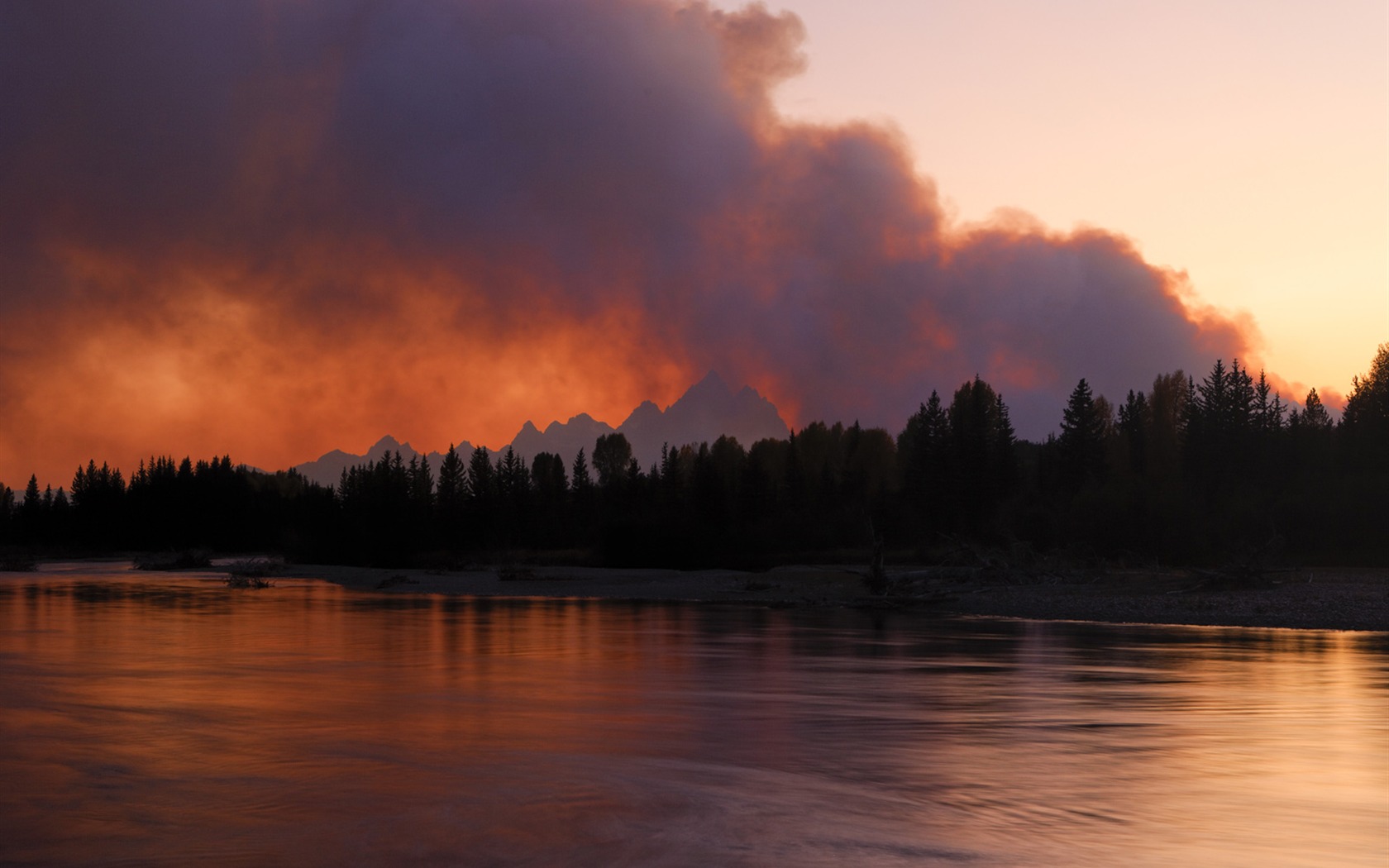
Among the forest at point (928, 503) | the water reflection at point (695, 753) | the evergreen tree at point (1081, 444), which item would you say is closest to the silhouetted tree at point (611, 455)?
the forest at point (928, 503)

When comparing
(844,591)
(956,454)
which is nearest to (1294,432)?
(956,454)

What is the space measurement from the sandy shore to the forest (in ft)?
10.1

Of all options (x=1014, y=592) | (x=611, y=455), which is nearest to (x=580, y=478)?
(x=611, y=455)

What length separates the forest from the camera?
85.9m

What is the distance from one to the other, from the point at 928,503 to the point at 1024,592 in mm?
66654

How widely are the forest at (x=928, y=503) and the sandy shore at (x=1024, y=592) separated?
3.09 metres

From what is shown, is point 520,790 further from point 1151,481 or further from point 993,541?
point 1151,481

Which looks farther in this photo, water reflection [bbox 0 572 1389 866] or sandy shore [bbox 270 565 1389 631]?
sandy shore [bbox 270 565 1389 631]

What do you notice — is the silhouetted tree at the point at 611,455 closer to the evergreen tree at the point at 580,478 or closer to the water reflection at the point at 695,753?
the evergreen tree at the point at 580,478

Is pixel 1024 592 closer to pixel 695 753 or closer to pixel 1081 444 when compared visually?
pixel 695 753

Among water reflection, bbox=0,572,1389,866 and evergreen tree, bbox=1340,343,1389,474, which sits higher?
evergreen tree, bbox=1340,343,1389,474

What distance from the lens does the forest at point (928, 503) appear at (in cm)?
8594

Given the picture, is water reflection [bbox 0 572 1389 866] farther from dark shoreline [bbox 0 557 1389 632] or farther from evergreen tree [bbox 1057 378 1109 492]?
evergreen tree [bbox 1057 378 1109 492]

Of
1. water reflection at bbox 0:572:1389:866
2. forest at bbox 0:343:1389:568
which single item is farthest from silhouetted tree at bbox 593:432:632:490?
water reflection at bbox 0:572:1389:866
